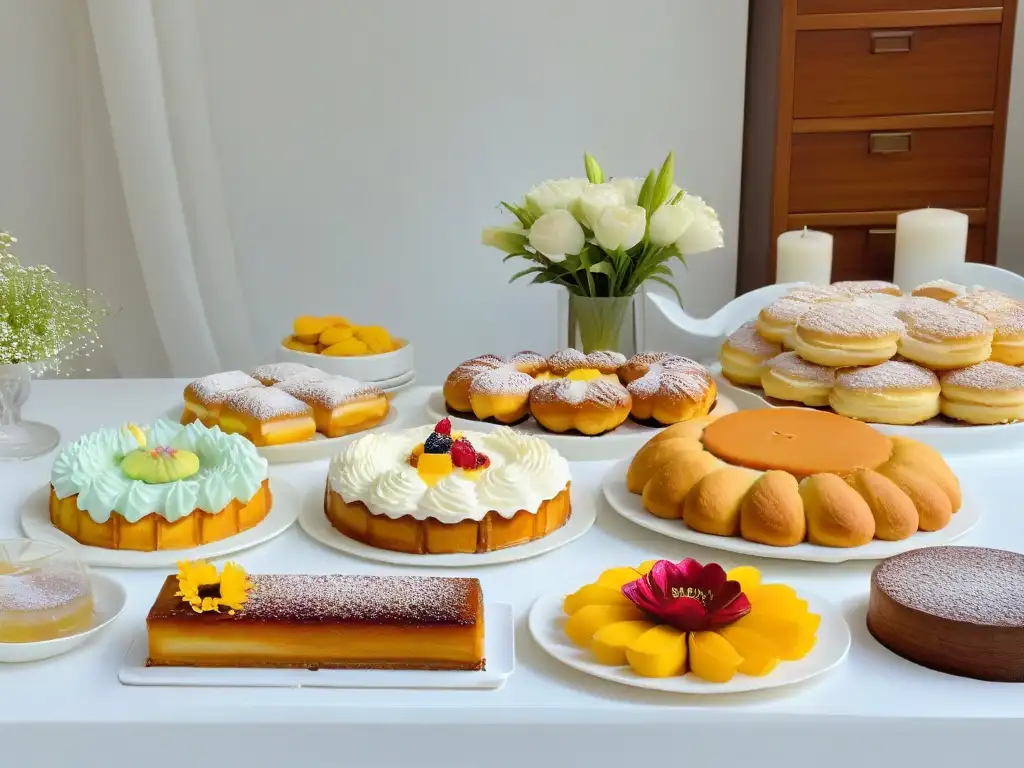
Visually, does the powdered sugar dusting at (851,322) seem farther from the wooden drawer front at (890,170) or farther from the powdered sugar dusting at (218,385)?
the wooden drawer front at (890,170)

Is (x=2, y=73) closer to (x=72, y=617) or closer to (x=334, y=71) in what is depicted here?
(x=334, y=71)

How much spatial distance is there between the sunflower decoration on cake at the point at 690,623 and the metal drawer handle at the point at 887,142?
1885 mm

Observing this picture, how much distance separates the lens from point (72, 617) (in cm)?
85

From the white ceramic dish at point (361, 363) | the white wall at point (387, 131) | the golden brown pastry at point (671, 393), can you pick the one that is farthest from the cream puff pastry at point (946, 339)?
the white wall at point (387, 131)

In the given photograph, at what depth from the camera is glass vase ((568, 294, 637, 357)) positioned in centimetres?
156

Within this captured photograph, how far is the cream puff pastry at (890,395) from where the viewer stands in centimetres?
131

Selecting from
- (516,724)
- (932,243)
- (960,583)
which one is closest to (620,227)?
(960,583)

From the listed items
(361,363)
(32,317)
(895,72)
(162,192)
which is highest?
(895,72)

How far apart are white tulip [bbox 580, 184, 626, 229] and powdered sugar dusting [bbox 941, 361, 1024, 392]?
1.61 ft

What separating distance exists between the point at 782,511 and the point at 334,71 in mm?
2146

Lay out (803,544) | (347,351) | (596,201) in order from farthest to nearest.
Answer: (347,351) → (596,201) → (803,544)

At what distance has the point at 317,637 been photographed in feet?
2.71

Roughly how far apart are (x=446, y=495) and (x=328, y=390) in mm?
395

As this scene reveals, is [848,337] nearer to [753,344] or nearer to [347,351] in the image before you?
[753,344]
